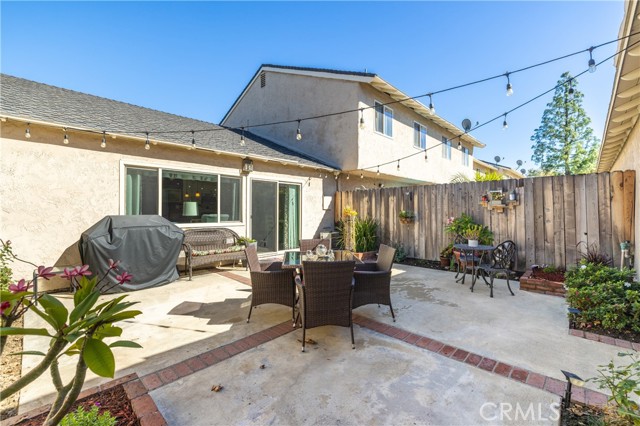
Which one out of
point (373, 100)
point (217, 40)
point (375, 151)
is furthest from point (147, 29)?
point (375, 151)

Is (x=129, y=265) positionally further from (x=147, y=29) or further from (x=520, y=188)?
(x=520, y=188)

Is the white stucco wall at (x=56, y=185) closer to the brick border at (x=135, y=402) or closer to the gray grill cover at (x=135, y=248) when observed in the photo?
the gray grill cover at (x=135, y=248)

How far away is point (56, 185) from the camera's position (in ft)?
16.8

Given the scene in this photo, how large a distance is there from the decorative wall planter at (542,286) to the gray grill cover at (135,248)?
677cm

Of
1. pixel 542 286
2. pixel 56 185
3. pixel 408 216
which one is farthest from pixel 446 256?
pixel 56 185

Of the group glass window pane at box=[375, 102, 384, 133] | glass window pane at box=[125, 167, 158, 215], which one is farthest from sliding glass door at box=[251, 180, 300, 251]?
glass window pane at box=[375, 102, 384, 133]

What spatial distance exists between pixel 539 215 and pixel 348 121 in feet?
19.5

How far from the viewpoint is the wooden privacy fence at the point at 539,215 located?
512 centimetres

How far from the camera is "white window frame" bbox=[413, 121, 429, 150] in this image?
1200 cm

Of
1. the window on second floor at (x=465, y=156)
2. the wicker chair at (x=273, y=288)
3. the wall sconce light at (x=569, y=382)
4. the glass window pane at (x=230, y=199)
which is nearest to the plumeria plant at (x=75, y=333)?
the wicker chair at (x=273, y=288)

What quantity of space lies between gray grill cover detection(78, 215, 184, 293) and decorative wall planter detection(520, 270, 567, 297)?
6.77 metres

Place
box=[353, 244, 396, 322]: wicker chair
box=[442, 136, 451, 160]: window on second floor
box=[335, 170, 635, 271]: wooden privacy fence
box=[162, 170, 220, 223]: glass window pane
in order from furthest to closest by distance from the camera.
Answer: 1. box=[442, 136, 451, 160]: window on second floor
2. box=[162, 170, 220, 223]: glass window pane
3. box=[335, 170, 635, 271]: wooden privacy fence
4. box=[353, 244, 396, 322]: wicker chair

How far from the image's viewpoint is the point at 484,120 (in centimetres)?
643

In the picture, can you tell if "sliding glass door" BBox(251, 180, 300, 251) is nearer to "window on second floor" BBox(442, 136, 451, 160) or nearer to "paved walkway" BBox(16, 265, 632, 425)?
"paved walkway" BBox(16, 265, 632, 425)
